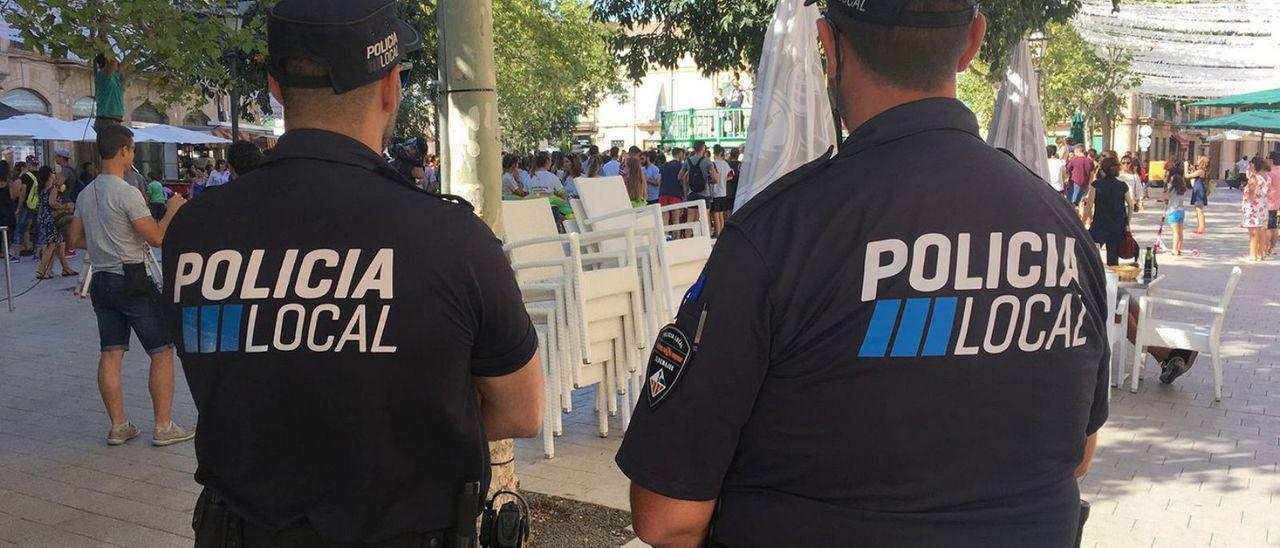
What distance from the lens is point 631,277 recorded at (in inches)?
233

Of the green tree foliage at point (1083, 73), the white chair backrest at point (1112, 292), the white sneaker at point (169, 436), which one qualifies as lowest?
the white sneaker at point (169, 436)

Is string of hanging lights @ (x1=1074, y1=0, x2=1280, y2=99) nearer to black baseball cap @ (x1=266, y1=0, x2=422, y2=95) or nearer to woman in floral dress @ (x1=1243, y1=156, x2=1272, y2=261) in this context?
woman in floral dress @ (x1=1243, y1=156, x2=1272, y2=261)

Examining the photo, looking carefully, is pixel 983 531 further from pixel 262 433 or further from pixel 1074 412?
pixel 262 433

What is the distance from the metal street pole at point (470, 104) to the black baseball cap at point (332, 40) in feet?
6.31

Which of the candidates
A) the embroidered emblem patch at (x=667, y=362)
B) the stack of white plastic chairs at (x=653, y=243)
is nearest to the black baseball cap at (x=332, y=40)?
the embroidered emblem patch at (x=667, y=362)

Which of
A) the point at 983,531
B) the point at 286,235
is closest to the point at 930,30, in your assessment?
the point at 983,531

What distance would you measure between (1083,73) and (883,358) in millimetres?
38806

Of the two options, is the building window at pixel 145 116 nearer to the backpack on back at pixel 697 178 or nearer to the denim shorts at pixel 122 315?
the backpack on back at pixel 697 178

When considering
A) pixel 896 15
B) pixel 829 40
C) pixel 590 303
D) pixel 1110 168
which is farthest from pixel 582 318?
pixel 1110 168

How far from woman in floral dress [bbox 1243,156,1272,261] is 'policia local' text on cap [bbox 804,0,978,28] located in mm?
17680

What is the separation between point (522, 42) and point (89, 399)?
70.2 ft

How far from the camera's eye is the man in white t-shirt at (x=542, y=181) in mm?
17031

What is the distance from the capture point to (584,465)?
18.5ft

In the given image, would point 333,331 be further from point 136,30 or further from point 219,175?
point 219,175
